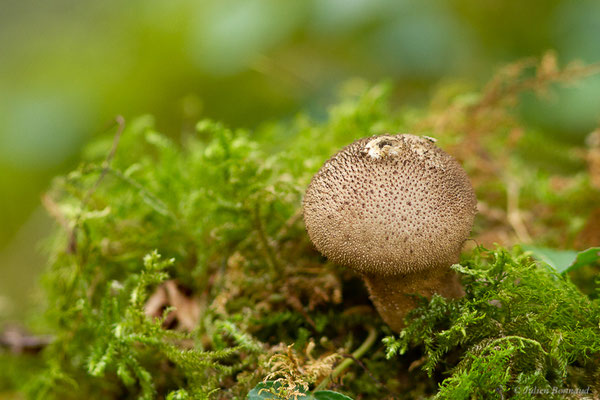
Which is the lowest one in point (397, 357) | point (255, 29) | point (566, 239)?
point (397, 357)

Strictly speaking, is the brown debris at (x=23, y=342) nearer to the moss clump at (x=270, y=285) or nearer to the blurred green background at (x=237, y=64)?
the moss clump at (x=270, y=285)

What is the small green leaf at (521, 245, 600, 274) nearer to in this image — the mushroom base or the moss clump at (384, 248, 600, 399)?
the moss clump at (384, 248, 600, 399)

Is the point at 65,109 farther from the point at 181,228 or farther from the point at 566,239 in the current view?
the point at 566,239

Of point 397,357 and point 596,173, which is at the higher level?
point 596,173

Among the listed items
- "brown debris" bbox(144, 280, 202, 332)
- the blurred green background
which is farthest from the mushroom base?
the blurred green background

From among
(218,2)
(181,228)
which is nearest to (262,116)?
(218,2)

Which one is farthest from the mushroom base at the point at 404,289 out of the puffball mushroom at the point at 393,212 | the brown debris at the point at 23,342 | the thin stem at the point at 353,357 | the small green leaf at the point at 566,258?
the brown debris at the point at 23,342
